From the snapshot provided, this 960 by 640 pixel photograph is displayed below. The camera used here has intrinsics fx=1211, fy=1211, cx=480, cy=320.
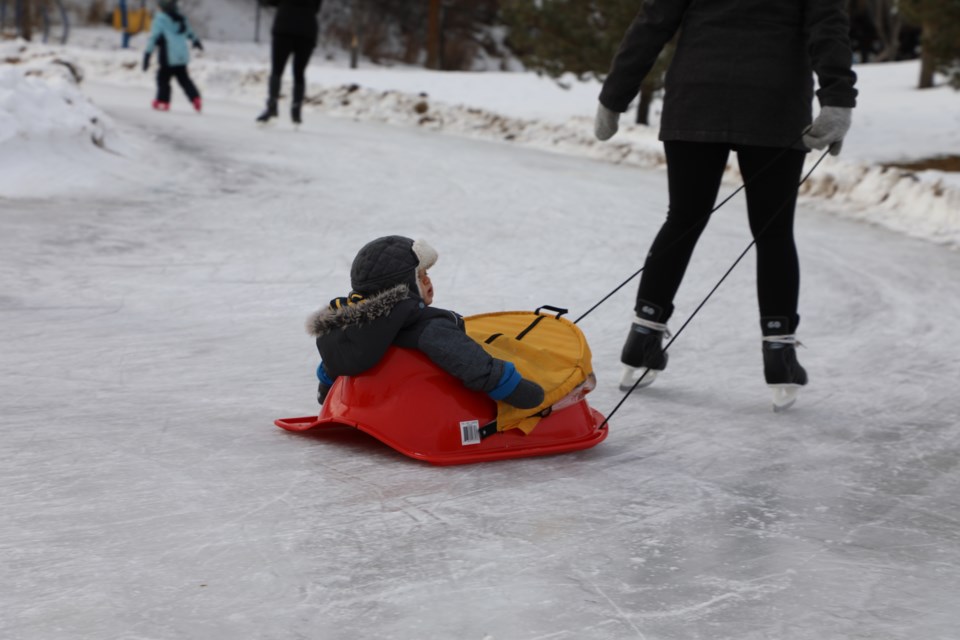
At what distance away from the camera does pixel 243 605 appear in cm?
214

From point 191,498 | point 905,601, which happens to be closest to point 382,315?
point 191,498

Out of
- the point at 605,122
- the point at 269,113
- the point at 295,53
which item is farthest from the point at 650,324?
the point at 269,113

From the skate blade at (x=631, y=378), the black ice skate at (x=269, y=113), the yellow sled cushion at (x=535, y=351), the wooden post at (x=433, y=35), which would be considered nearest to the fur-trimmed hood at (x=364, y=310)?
the yellow sled cushion at (x=535, y=351)

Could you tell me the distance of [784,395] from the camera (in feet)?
12.7

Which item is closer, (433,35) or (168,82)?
(168,82)

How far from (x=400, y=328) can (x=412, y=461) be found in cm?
34

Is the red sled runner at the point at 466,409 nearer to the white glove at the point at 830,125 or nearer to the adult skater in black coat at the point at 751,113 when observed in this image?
the adult skater in black coat at the point at 751,113

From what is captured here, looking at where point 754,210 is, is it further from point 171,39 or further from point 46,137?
point 171,39

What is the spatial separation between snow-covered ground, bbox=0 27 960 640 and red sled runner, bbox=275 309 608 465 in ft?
0.23

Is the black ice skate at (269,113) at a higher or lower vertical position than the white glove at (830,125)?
lower

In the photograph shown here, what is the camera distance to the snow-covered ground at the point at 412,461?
2.22 m

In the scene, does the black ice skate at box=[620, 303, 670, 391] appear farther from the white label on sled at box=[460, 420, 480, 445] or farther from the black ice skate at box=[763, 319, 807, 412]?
the white label on sled at box=[460, 420, 480, 445]

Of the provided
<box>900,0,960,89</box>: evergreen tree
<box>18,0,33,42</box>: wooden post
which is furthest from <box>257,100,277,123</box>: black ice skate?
<box>18,0,33,42</box>: wooden post

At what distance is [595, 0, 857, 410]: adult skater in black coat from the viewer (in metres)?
3.58
